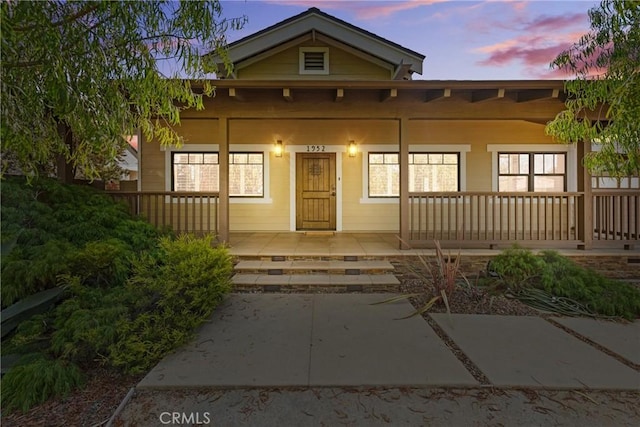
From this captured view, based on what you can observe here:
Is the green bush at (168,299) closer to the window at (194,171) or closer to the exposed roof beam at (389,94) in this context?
the exposed roof beam at (389,94)

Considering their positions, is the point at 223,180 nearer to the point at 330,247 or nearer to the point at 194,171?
the point at 330,247

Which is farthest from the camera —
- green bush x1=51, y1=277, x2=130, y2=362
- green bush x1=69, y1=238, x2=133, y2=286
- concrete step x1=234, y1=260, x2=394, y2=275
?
concrete step x1=234, y1=260, x2=394, y2=275

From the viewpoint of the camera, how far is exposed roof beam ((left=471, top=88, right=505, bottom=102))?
5.64m

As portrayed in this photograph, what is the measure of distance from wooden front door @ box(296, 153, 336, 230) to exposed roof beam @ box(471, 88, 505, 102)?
3.62 meters

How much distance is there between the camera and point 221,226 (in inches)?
244

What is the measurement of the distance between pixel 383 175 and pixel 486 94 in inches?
130

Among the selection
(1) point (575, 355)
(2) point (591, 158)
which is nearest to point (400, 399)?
(1) point (575, 355)

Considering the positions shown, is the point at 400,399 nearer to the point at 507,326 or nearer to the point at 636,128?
the point at 507,326

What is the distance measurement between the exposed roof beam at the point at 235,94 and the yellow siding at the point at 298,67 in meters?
3.51

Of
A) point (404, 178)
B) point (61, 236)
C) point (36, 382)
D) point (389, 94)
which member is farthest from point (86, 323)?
point (389, 94)

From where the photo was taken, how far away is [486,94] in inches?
230

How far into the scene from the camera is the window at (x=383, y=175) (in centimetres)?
867

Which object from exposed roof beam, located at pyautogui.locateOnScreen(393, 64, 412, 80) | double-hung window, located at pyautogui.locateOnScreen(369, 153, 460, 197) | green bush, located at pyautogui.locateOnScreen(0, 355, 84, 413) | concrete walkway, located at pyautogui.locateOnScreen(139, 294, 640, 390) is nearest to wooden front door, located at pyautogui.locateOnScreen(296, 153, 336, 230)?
double-hung window, located at pyautogui.locateOnScreen(369, 153, 460, 197)

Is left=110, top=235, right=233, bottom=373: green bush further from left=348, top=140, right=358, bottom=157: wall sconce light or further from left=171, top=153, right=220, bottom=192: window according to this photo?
left=348, top=140, right=358, bottom=157: wall sconce light
